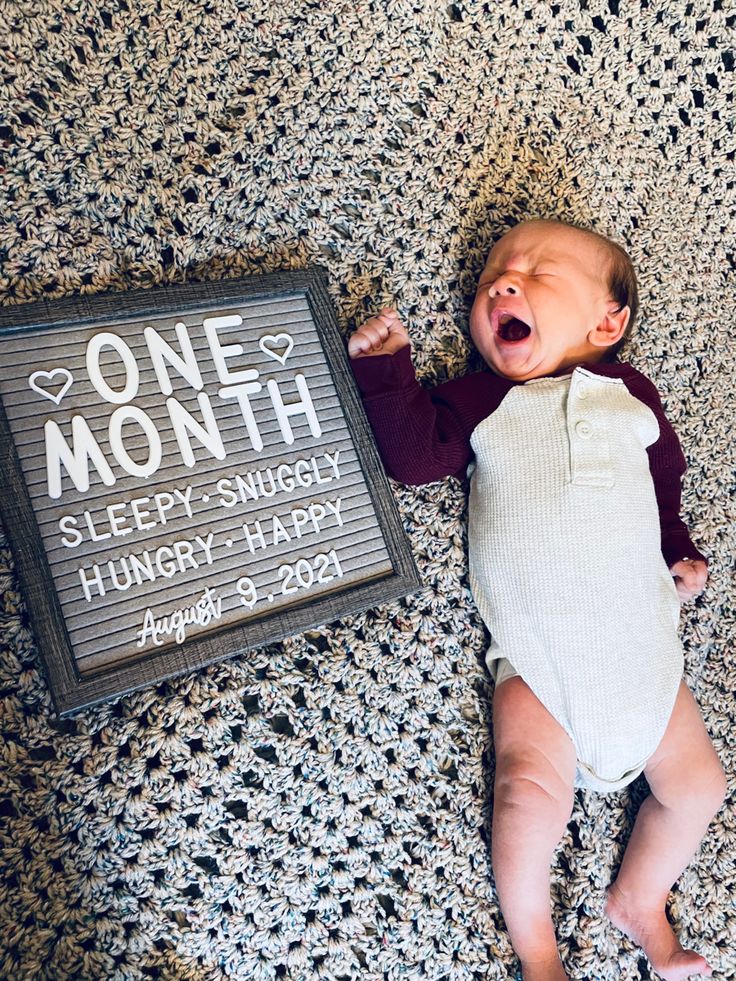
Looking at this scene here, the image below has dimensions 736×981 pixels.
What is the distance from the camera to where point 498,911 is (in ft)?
2.91

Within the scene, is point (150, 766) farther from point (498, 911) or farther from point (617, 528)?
point (617, 528)

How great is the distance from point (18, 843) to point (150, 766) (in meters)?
0.13

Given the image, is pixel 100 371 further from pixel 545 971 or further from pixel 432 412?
pixel 545 971

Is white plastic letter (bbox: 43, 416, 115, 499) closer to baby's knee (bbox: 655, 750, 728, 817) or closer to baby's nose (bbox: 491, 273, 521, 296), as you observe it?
baby's nose (bbox: 491, 273, 521, 296)

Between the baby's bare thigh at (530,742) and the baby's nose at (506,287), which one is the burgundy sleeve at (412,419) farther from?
the baby's bare thigh at (530,742)

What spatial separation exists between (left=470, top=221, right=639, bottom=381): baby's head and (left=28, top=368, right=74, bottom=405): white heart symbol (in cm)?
46

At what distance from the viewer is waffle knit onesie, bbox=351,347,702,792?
34.3 inches

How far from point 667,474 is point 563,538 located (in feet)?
0.77

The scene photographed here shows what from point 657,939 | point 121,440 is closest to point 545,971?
point 657,939

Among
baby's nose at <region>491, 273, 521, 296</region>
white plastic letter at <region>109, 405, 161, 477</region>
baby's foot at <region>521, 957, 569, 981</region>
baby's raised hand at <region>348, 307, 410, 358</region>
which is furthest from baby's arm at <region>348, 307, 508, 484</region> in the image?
baby's foot at <region>521, 957, 569, 981</region>

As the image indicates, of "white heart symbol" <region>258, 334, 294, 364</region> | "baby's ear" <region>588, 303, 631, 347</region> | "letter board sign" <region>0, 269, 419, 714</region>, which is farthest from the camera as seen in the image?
"baby's ear" <region>588, 303, 631, 347</region>

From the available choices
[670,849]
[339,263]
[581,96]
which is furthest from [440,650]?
[581,96]

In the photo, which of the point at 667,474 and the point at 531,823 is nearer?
the point at 531,823

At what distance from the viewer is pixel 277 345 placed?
0.85 m
